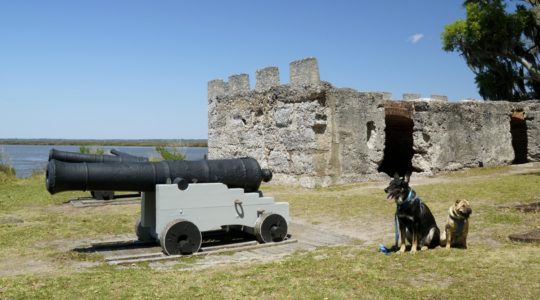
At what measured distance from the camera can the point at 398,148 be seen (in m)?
20.5

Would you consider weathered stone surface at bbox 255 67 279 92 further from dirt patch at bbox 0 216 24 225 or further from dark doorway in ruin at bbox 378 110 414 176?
dirt patch at bbox 0 216 24 225

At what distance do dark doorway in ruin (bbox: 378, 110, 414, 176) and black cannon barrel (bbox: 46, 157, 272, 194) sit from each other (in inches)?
524

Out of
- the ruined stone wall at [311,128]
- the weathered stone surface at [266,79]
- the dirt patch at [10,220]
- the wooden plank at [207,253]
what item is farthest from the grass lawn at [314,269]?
the weathered stone surface at [266,79]

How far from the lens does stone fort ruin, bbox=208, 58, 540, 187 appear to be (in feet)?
46.7

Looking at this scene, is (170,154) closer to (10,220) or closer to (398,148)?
(398,148)

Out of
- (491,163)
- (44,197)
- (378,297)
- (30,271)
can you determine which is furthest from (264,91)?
(378,297)

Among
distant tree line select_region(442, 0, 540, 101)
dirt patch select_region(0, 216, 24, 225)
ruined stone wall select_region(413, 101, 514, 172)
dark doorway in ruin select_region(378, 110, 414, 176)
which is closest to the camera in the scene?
dirt patch select_region(0, 216, 24, 225)

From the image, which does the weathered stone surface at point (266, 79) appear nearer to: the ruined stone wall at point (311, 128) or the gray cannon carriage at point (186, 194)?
the ruined stone wall at point (311, 128)

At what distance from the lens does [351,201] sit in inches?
437

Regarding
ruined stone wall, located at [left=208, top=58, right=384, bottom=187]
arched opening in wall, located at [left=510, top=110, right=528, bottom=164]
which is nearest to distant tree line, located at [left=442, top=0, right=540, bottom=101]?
arched opening in wall, located at [left=510, top=110, right=528, bottom=164]

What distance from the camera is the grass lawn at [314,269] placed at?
14.6ft

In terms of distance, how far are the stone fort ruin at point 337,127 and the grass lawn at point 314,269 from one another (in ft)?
16.4

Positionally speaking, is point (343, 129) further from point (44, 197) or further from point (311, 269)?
point (311, 269)

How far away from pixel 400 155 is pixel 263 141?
23.1 ft
